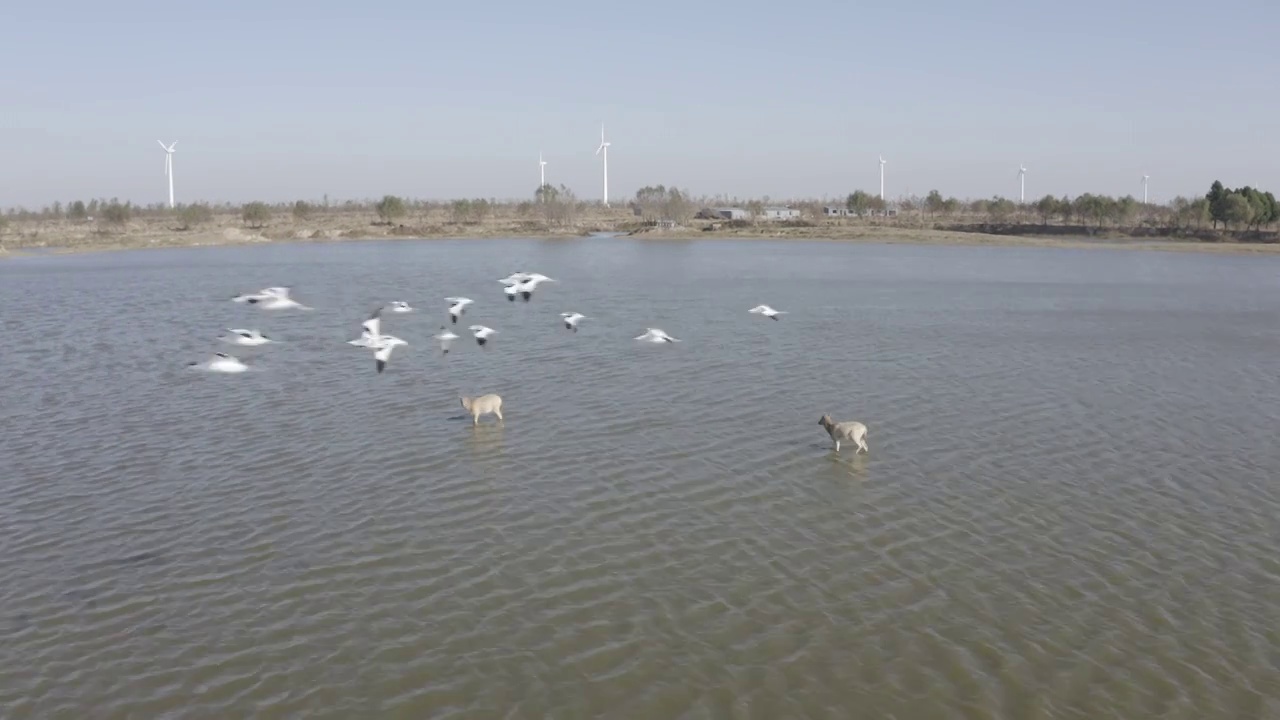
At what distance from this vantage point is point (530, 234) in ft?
312

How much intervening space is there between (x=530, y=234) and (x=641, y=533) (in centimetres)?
8603

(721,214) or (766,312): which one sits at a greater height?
(721,214)

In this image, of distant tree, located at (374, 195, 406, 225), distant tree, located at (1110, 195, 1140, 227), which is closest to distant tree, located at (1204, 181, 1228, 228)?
distant tree, located at (1110, 195, 1140, 227)

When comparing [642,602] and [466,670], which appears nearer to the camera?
[466,670]

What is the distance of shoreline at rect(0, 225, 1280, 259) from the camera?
70.8 meters

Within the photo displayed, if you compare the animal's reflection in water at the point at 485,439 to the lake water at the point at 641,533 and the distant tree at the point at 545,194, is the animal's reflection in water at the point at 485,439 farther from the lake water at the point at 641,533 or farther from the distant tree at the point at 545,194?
the distant tree at the point at 545,194

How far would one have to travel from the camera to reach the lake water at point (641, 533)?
25.5ft

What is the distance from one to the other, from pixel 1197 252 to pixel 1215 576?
214 feet

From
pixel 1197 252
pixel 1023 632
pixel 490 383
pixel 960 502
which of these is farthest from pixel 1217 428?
pixel 1197 252

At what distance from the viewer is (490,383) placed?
19.2 metres

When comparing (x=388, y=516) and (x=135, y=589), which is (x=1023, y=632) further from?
(x=135, y=589)

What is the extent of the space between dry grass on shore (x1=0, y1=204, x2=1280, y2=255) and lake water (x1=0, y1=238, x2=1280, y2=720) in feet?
191

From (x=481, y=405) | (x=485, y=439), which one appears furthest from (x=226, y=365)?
(x=485, y=439)

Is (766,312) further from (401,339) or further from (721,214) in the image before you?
(721,214)
